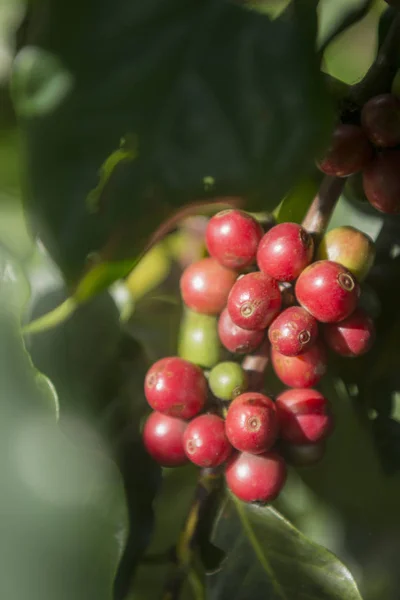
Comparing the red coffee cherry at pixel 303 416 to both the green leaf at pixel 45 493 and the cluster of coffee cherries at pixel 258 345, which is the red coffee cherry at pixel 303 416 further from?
the green leaf at pixel 45 493

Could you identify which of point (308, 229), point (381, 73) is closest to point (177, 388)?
point (308, 229)

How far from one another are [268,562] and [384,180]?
33cm

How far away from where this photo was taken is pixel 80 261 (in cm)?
36

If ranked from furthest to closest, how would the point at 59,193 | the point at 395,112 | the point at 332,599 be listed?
the point at 332,599 < the point at 395,112 < the point at 59,193

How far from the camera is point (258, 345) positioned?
1.82 feet

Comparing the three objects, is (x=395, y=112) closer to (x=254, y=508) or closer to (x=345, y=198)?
(x=345, y=198)

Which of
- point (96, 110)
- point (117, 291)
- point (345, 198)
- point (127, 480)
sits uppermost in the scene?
point (96, 110)

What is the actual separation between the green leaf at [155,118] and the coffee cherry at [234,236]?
89 millimetres

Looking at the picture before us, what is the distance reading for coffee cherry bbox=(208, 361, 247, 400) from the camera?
0.54m

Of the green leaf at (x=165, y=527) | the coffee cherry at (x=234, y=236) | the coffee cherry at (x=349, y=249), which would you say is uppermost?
the coffee cherry at (x=349, y=249)

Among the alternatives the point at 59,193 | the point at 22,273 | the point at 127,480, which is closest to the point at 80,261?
the point at 59,193

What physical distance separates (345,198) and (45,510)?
0.34 metres

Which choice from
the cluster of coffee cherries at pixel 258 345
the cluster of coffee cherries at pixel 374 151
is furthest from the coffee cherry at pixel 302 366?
the cluster of coffee cherries at pixel 374 151

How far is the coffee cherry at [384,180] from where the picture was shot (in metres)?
0.48
